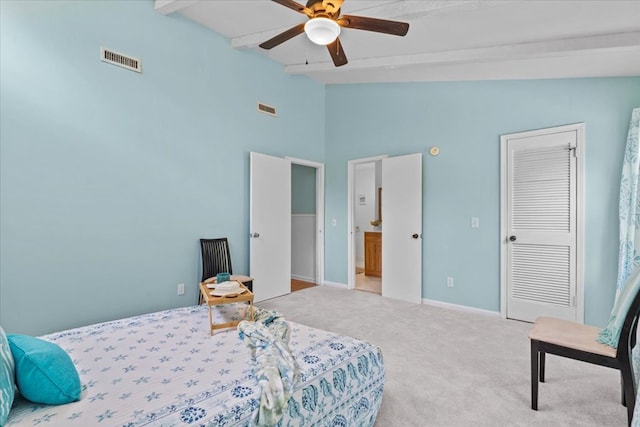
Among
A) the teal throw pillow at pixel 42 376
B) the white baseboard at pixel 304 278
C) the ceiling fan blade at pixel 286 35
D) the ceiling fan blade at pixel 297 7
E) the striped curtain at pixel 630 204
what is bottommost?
the white baseboard at pixel 304 278

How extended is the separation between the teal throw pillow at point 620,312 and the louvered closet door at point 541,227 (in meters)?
1.79

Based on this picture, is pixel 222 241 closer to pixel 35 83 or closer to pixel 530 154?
pixel 35 83

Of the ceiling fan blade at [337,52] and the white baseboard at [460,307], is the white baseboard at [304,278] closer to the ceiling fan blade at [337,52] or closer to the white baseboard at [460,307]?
the white baseboard at [460,307]

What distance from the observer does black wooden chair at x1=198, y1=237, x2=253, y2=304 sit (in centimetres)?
370

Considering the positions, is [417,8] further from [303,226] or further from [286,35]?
[303,226]

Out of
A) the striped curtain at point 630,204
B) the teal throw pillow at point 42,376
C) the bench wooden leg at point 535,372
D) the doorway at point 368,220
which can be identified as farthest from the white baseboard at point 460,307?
the teal throw pillow at point 42,376

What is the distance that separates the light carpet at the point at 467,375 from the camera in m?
1.95

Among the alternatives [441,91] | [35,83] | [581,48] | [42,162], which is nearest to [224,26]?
[35,83]

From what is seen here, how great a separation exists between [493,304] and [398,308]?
112 cm

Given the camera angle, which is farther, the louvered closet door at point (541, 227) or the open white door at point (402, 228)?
the open white door at point (402, 228)

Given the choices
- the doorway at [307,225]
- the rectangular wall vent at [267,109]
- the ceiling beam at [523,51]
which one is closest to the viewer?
the ceiling beam at [523,51]

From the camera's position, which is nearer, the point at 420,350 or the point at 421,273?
the point at 420,350

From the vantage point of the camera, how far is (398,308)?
4.15m

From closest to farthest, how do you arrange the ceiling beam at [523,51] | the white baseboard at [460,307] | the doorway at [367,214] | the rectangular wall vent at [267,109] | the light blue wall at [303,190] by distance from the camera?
the ceiling beam at [523,51]
the white baseboard at [460,307]
the rectangular wall vent at [267,109]
the light blue wall at [303,190]
the doorway at [367,214]
